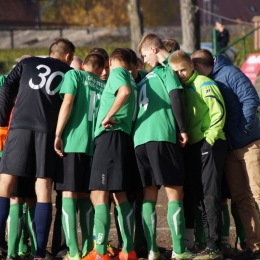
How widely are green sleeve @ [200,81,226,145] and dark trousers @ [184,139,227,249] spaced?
0.13m

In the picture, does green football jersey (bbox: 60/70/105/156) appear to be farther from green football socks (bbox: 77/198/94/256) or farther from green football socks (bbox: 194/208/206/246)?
green football socks (bbox: 194/208/206/246)

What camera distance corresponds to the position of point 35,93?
712 centimetres

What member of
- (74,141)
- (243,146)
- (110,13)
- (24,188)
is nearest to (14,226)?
(24,188)

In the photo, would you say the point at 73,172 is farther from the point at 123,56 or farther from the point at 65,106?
the point at 123,56

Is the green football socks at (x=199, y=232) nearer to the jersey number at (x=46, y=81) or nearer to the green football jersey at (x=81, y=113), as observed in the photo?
the green football jersey at (x=81, y=113)

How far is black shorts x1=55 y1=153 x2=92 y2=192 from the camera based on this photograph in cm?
702

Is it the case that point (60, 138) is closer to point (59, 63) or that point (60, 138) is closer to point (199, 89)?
point (59, 63)

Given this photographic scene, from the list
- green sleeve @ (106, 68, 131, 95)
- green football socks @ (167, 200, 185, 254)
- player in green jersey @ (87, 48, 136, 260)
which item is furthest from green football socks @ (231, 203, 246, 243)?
green sleeve @ (106, 68, 131, 95)

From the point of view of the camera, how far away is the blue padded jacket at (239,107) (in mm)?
7117

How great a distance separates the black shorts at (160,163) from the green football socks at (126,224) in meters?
0.29

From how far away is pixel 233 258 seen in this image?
7.07 meters

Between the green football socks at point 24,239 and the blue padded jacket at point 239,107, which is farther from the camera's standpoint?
the green football socks at point 24,239

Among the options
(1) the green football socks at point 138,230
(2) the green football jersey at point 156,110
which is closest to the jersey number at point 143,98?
(2) the green football jersey at point 156,110

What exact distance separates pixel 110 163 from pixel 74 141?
43 cm
